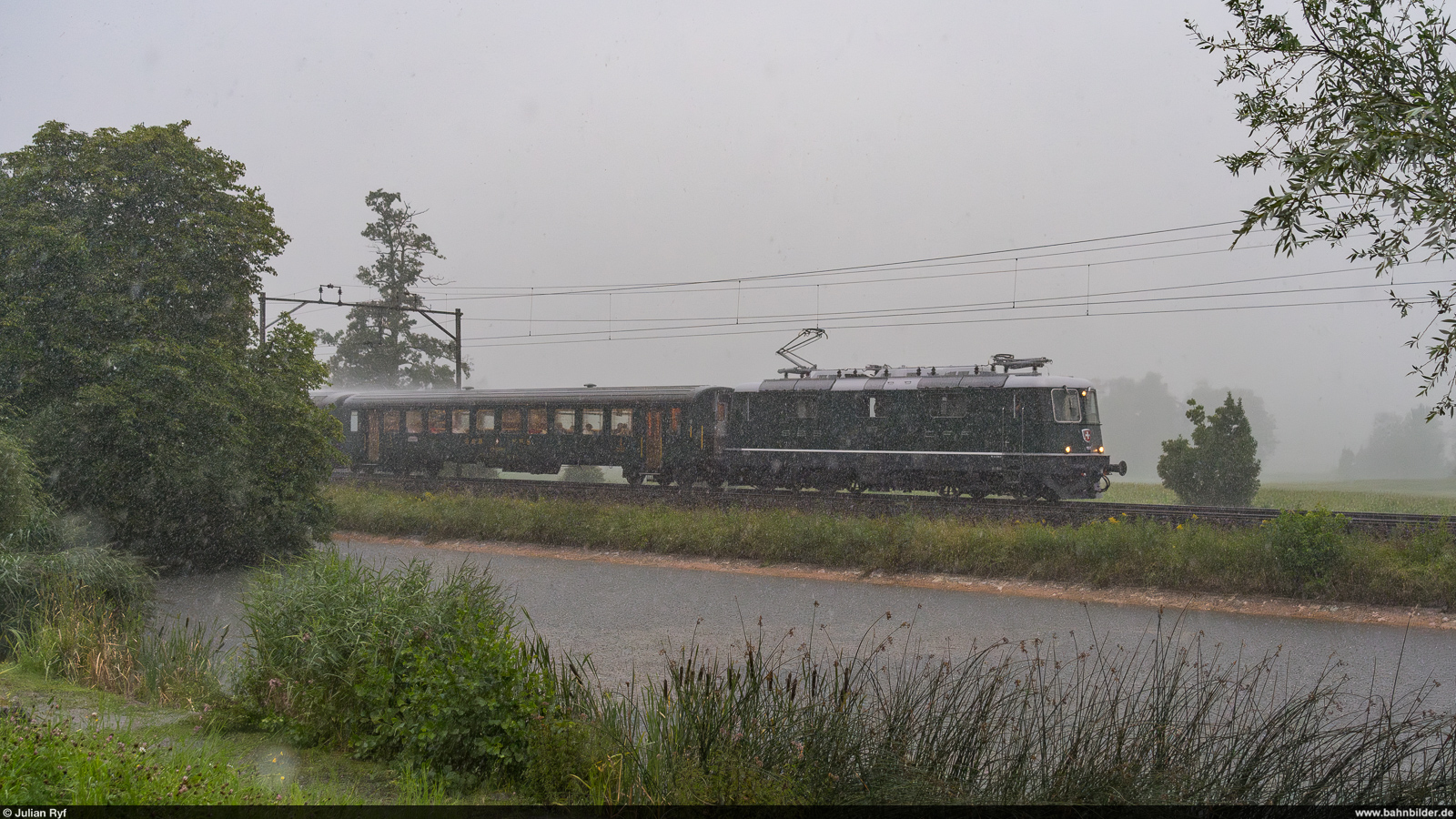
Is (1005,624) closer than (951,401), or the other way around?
(1005,624)

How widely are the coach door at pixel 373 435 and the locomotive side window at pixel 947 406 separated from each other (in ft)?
51.5

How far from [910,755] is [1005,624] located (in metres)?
4.91

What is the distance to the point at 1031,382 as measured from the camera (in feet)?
56.2

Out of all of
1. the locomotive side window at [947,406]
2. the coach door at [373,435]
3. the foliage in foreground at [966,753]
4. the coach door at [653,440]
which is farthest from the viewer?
the coach door at [373,435]

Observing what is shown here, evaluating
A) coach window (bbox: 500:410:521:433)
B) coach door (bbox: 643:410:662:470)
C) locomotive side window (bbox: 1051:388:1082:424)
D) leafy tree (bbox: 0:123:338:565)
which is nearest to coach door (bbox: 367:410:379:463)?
coach window (bbox: 500:410:521:433)

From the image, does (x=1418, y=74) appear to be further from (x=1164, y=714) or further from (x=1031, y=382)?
(x=1031, y=382)

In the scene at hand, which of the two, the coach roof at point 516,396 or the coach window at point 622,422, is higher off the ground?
the coach roof at point 516,396

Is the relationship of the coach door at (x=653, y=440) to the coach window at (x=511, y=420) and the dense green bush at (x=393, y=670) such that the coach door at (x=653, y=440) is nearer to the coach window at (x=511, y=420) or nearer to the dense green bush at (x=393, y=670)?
the coach window at (x=511, y=420)

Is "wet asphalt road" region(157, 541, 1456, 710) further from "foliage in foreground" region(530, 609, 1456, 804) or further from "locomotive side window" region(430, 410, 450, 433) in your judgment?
"locomotive side window" region(430, 410, 450, 433)

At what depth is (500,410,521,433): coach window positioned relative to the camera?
73.8ft

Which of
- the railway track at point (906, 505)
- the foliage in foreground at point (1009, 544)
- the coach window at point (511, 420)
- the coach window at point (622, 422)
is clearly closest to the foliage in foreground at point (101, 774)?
the foliage in foreground at point (1009, 544)

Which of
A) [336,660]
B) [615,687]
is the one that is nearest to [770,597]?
[615,687]

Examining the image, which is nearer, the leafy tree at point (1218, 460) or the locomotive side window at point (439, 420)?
the leafy tree at point (1218, 460)

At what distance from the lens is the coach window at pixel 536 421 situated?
2206 cm
